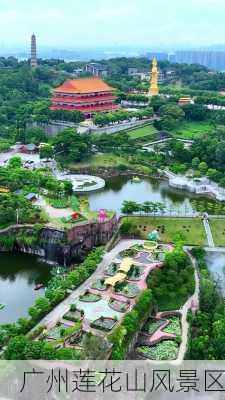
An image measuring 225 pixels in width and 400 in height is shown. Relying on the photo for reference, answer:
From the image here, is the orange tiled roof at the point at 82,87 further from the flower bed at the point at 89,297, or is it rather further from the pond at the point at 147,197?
→ the flower bed at the point at 89,297

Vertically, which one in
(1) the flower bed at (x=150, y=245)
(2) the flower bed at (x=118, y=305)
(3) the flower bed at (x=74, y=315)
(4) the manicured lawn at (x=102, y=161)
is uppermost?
(4) the manicured lawn at (x=102, y=161)

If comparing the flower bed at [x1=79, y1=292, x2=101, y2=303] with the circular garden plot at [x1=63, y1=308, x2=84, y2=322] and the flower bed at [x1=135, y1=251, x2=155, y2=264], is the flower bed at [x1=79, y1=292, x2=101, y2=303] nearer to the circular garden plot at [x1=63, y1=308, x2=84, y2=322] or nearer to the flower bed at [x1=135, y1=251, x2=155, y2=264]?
the circular garden plot at [x1=63, y1=308, x2=84, y2=322]

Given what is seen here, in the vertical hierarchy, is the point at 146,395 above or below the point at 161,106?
below

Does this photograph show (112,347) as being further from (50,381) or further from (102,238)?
(102,238)

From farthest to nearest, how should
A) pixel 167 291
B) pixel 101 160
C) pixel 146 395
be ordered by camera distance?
1. pixel 101 160
2. pixel 167 291
3. pixel 146 395

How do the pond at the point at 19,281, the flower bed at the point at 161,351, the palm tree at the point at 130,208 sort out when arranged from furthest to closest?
the palm tree at the point at 130,208 < the pond at the point at 19,281 < the flower bed at the point at 161,351

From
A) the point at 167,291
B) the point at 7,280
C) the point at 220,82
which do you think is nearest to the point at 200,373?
the point at 167,291

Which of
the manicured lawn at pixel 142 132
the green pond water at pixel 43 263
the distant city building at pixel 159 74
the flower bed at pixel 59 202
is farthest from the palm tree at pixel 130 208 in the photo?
the distant city building at pixel 159 74
